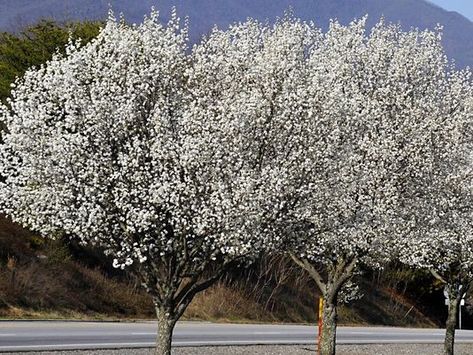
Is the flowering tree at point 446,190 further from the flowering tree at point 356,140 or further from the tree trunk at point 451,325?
the tree trunk at point 451,325

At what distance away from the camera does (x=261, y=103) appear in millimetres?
14320

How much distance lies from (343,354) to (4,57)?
79.2 feet

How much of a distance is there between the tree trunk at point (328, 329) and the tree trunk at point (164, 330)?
7554 mm

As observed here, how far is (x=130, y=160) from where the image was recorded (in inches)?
555

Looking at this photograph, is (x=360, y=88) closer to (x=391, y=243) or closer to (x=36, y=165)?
(x=391, y=243)

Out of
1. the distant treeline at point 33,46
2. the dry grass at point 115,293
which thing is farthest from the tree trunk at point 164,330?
the distant treeline at point 33,46

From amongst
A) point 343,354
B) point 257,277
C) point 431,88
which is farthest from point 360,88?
point 257,277

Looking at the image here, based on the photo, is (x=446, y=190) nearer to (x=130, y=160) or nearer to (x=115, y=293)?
(x=130, y=160)

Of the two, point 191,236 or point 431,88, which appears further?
point 431,88

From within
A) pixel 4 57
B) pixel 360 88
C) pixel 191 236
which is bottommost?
pixel 191 236

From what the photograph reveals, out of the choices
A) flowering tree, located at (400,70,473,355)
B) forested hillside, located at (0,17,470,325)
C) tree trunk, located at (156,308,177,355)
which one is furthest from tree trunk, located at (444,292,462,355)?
forested hillside, located at (0,17,470,325)

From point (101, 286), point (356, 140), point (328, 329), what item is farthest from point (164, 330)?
point (101, 286)

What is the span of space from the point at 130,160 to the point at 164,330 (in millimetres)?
3662

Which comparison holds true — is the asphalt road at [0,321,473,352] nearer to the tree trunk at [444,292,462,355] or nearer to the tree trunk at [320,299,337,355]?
the tree trunk at [320,299,337,355]
